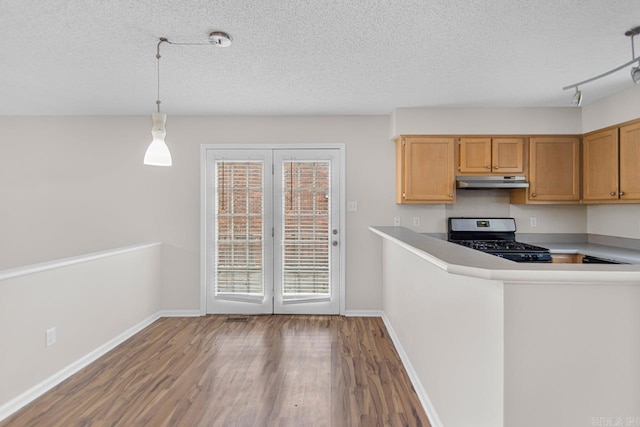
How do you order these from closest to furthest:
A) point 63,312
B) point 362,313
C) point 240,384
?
point 240,384 → point 63,312 → point 362,313

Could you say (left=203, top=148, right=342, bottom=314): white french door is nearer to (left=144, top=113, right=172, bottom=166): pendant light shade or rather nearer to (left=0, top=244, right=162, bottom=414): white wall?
(left=0, top=244, right=162, bottom=414): white wall

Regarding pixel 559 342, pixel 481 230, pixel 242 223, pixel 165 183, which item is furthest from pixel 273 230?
pixel 559 342

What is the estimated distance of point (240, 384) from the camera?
8.22 ft

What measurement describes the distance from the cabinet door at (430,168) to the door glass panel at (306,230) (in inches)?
36.9

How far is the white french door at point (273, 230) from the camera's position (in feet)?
13.2

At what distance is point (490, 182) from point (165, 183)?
3.66 meters

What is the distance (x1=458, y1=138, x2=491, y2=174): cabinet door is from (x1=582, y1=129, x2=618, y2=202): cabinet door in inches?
39.3

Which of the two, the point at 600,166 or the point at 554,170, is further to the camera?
the point at 554,170

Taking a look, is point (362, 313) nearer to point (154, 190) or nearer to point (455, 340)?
point (455, 340)

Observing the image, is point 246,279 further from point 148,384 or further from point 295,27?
point 295,27

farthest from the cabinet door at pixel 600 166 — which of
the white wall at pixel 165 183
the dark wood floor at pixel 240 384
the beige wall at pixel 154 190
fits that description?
the dark wood floor at pixel 240 384

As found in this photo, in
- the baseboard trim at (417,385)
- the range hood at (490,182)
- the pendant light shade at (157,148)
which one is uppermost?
the pendant light shade at (157,148)

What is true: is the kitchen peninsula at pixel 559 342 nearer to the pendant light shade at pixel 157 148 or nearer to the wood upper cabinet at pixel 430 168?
the pendant light shade at pixel 157 148

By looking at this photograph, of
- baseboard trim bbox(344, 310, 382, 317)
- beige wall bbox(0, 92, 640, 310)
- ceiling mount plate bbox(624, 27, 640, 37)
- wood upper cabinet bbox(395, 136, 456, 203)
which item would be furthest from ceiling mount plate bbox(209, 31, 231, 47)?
baseboard trim bbox(344, 310, 382, 317)
